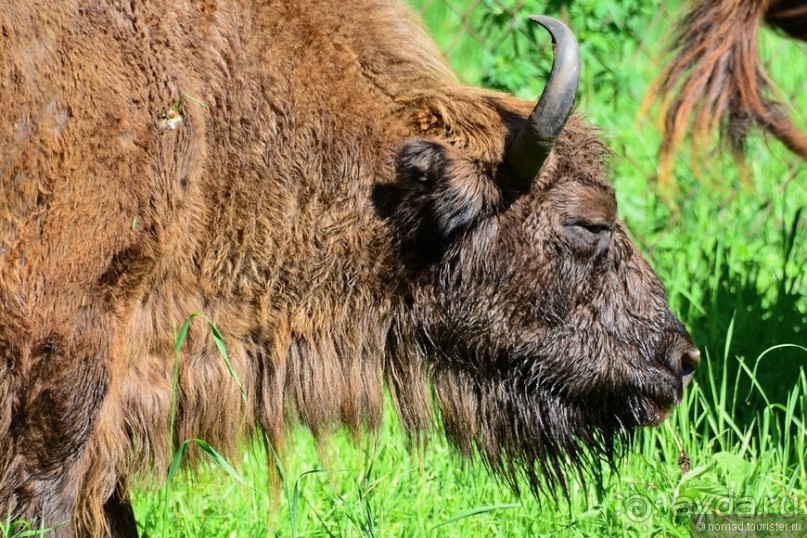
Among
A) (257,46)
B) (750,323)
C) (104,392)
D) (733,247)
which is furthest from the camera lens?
(733,247)

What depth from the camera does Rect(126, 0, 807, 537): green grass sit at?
3.41m

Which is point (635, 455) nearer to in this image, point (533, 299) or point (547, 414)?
point (547, 414)

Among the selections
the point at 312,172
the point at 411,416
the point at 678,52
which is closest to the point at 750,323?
the point at 678,52

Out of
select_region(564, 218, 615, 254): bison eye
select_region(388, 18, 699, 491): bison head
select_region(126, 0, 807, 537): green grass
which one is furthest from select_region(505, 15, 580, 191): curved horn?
select_region(126, 0, 807, 537): green grass

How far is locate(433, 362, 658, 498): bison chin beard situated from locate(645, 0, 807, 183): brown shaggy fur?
0.88m

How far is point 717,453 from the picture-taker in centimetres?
372

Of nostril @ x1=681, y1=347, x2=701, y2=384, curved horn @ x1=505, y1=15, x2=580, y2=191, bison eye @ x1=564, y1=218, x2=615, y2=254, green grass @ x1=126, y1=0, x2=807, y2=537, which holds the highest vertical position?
curved horn @ x1=505, y1=15, x2=580, y2=191

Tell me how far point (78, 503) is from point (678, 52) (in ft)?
7.55

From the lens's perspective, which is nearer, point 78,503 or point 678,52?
point 78,503

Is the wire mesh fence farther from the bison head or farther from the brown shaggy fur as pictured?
the bison head

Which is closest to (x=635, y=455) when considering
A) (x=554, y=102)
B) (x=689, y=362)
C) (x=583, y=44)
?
(x=689, y=362)

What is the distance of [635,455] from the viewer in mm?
3754

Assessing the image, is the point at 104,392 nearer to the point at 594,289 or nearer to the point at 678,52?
the point at 594,289

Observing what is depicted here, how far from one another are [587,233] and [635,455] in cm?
100
